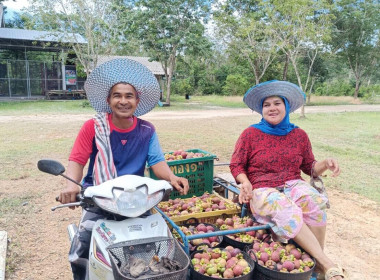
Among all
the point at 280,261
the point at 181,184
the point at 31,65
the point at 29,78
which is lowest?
the point at 280,261

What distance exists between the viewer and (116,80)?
290cm

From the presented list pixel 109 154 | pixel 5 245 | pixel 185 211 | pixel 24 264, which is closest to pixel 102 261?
pixel 109 154

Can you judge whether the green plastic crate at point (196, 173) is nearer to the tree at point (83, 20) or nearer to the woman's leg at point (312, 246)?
the woman's leg at point (312, 246)

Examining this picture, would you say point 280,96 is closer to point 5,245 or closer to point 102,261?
point 102,261

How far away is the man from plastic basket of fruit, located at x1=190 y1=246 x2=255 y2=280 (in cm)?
49

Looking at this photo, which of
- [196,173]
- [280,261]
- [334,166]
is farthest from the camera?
[196,173]

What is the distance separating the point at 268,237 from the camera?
286cm

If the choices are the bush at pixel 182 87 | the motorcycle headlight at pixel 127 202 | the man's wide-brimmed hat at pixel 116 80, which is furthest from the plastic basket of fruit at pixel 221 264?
the bush at pixel 182 87

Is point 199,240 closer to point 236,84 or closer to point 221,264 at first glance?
point 221,264

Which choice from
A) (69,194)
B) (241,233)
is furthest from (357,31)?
(69,194)

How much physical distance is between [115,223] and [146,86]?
1.29m

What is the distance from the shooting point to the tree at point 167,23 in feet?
73.0

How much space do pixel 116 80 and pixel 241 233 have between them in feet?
5.06

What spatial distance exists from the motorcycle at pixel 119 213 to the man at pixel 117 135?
0.45 metres
